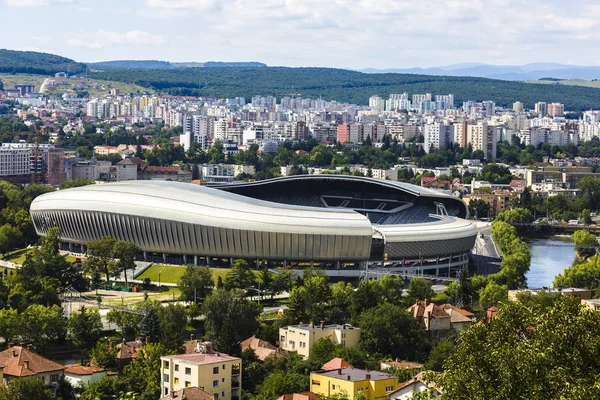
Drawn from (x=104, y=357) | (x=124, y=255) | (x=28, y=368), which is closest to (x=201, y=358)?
(x=104, y=357)

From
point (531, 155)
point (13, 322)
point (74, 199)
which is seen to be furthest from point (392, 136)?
point (13, 322)

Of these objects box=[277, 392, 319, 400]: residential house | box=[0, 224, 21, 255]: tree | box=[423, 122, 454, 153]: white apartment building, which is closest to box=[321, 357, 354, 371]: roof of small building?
box=[277, 392, 319, 400]: residential house

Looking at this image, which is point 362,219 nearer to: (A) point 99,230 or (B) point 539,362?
(A) point 99,230

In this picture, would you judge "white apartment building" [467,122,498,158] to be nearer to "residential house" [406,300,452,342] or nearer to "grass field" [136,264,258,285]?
"grass field" [136,264,258,285]

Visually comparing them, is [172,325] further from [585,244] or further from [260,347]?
[585,244]

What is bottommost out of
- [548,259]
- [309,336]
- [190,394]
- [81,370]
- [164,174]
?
[548,259]
